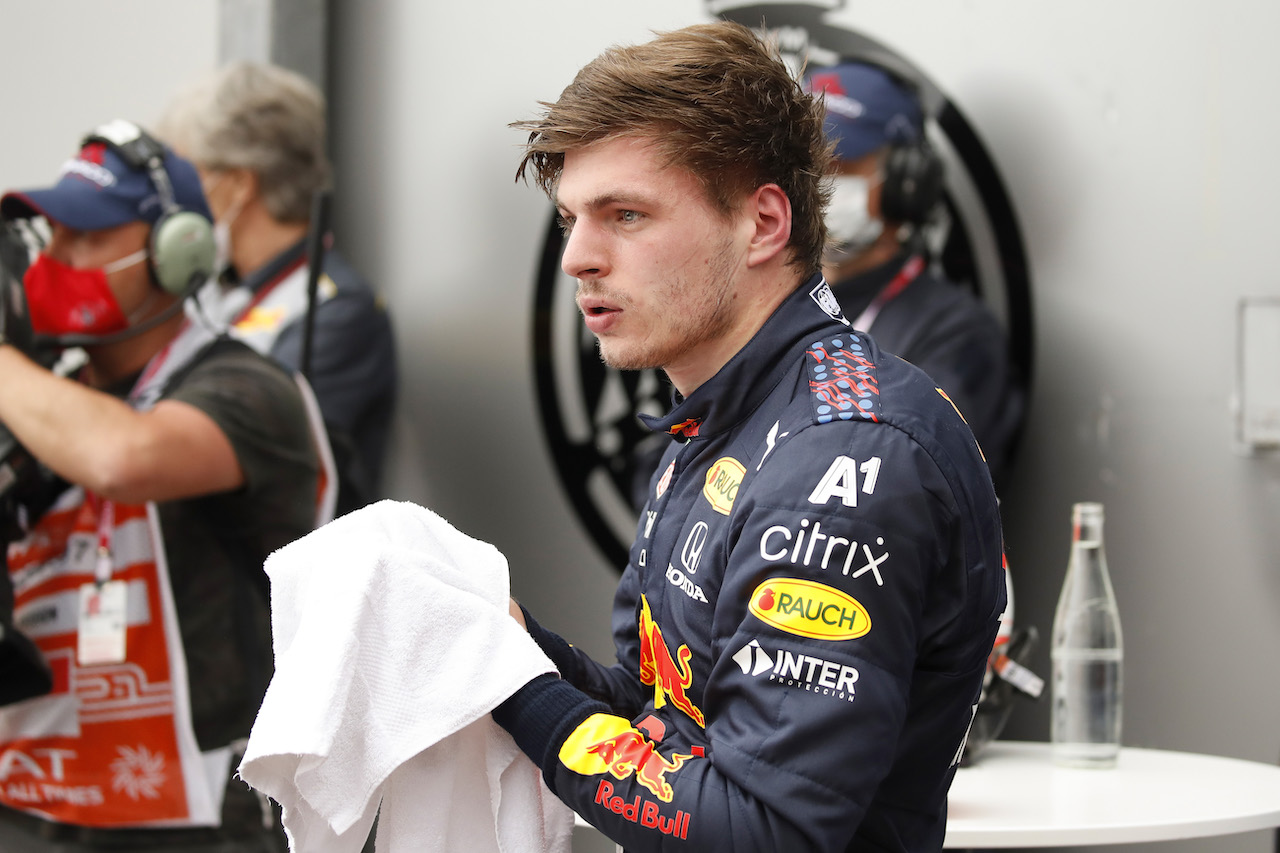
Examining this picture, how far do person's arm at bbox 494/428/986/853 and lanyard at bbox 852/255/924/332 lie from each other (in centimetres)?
155

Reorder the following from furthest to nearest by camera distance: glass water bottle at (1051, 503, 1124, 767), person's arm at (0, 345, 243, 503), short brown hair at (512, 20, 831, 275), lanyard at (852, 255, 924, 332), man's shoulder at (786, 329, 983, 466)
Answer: lanyard at (852, 255, 924, 332) → person's arm at (0, 345, 243, 503) → glass water bottle at (1051, 503, 1124, 767) → short brown hair at (512, 20, 831, 275) → man's shoulder at (786, 329, 983, 466)

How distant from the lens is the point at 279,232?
3.28m

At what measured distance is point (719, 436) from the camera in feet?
4.00

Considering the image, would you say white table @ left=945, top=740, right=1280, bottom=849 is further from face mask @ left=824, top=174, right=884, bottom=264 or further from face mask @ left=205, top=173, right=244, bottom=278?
face mask @ left=205, top=173, right=244, bottom=278

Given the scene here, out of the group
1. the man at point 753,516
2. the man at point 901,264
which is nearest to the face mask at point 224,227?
the man at point 901,264

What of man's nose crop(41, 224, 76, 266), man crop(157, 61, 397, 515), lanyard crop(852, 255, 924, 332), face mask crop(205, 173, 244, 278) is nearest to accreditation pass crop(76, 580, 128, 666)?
man's nose crop(41, 224, 76, 266)

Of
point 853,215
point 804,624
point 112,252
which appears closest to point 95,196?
point 112,252

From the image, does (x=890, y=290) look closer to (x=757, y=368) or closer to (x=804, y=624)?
(x=757, y=368)

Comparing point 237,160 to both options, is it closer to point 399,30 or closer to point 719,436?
point 399,30

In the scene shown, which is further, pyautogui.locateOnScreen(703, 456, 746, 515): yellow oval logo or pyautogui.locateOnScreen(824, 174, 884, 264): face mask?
pyautogui.locateOnScreen(824, 174, 884, 264): face mask

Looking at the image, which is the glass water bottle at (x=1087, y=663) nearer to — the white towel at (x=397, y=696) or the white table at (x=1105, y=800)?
the white table at (x=1105, y=800)

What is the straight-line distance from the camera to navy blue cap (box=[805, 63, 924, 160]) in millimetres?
2615

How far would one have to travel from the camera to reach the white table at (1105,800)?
149 centimetres

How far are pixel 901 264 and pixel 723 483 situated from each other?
160 cm
